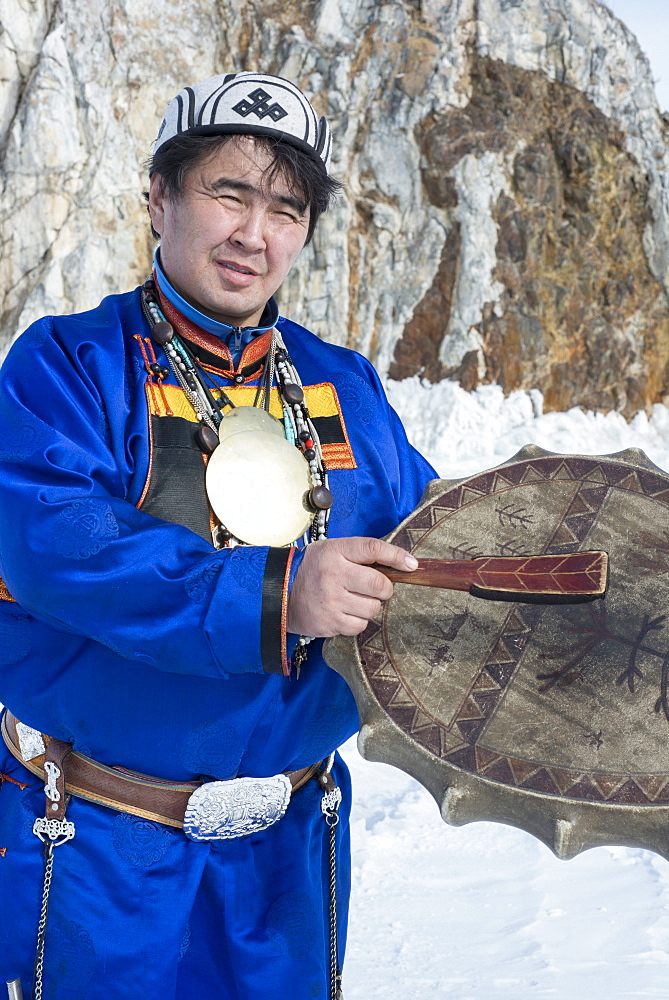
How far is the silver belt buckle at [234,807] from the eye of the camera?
56.7 inches

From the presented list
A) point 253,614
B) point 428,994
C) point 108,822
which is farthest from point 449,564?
point 428,994

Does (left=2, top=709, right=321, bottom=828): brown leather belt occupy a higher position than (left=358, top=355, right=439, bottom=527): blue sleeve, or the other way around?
(left=358, top=355, right=439, bottom=527): blue sleeve

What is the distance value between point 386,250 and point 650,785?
24.5 feet

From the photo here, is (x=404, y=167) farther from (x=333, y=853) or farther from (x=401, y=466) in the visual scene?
(x=333, y=853)

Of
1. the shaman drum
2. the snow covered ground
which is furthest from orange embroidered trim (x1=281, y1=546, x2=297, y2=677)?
the snow covered ground

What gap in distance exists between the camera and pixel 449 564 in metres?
1.24

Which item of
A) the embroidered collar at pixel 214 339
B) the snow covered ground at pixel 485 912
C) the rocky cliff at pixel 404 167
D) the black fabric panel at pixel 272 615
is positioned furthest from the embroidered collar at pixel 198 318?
the rocky cliff at pixel 404 167

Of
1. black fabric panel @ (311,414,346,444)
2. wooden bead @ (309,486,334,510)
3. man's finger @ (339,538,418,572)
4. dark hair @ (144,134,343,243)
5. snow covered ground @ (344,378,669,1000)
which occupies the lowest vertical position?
snow covered ground @ (344,378,669,1000)

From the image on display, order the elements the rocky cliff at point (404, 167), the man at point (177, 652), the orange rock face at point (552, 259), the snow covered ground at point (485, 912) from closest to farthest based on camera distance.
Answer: the man at point (177, 652)
the snow covered ground at point (485, 912)
the rocky cliff at point (404, 167)
the orange rock face at point (552, 259)

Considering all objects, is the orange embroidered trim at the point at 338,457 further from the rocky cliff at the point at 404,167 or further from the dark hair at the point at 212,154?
the rocky cliff at the point at 404,167

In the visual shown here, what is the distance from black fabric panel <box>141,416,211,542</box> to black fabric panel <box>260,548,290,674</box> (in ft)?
0.84

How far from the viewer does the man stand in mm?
1241

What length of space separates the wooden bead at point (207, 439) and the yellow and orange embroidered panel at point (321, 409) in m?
0.05

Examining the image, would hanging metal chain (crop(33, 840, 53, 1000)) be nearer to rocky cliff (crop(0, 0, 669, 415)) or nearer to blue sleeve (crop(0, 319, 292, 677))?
blue sleeve (crop(0, 319, 292, 677))
